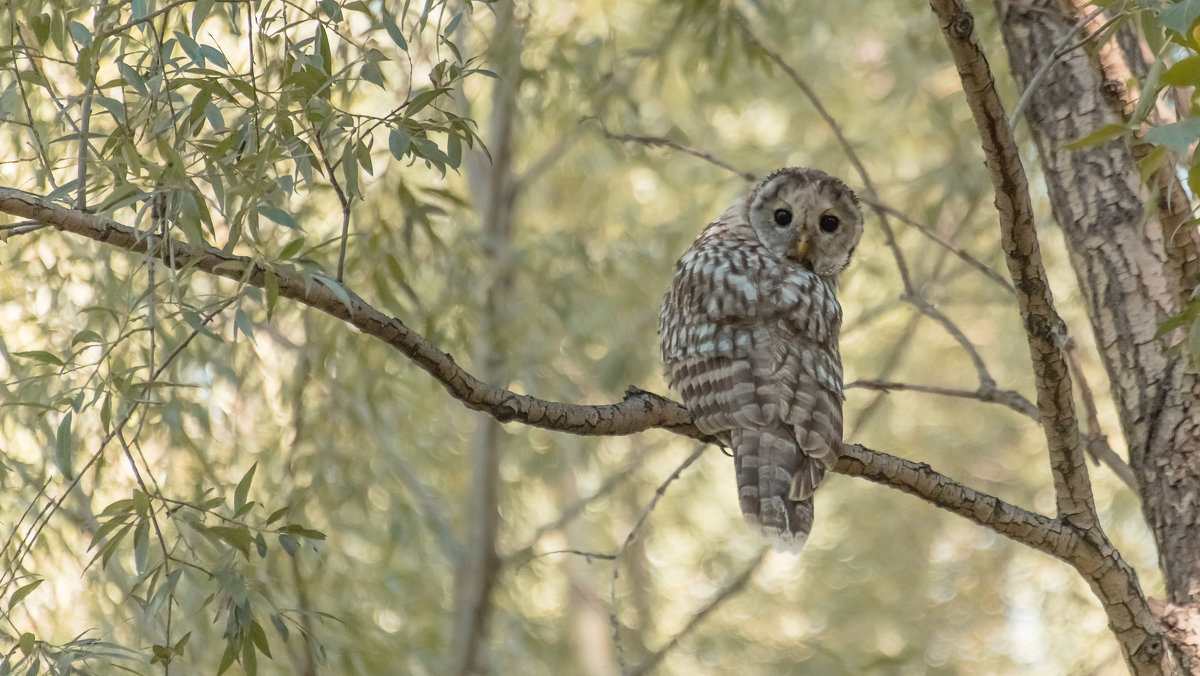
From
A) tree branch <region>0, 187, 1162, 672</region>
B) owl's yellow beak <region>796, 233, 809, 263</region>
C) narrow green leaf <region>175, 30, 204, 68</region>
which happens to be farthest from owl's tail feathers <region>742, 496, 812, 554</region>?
narrow green leaf <region>175, 30, 204, 68</region>

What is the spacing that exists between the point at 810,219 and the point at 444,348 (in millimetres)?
1083

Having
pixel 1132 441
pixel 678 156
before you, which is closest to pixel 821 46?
pixel 678 156

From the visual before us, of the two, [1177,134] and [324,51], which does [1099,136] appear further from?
[324,51]

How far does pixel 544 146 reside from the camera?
5379 millimetres

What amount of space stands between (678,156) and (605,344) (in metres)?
1.35

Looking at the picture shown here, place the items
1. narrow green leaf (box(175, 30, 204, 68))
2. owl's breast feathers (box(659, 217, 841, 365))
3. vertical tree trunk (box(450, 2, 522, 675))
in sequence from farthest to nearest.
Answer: vertical tree trunk (box(450, 2, 522, 675)) < owl's breast feathers (box(659, 217, 841, 365)) < narrow green leaf (box(175, 30, 204, 68))

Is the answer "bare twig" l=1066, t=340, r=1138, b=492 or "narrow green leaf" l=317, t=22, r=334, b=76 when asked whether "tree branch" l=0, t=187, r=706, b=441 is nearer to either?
"narrow green leaf" l=317, t=22, r=334, b=76

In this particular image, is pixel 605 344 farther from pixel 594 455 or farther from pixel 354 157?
pixel 354 157

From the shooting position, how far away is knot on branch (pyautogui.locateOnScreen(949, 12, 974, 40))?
1.46 metres

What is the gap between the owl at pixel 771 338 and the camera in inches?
83.6

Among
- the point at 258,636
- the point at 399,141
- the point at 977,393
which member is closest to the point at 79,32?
the point at 399,141

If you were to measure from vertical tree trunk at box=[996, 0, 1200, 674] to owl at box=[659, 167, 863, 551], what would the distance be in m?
0.51

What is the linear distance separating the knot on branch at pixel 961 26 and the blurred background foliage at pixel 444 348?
0.61 m

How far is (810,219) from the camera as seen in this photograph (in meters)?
2.70
